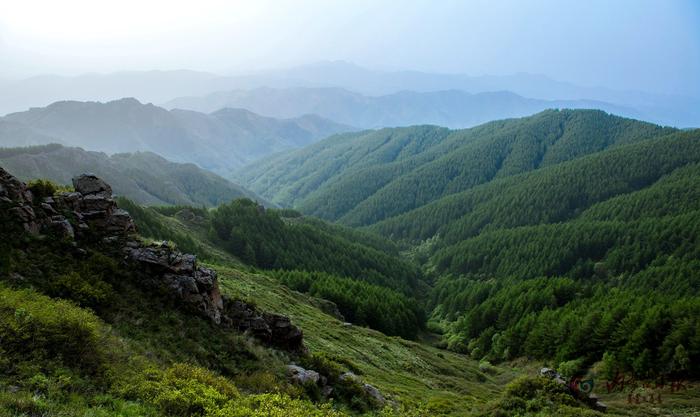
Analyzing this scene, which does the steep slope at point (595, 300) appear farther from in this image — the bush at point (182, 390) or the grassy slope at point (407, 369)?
the bush at point (182, 390)

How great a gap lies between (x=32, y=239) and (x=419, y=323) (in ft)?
360

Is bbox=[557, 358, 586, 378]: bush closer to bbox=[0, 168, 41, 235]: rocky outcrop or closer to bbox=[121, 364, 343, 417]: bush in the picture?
bbox=[121, 364, 343, 417]: bush

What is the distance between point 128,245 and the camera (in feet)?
94.1

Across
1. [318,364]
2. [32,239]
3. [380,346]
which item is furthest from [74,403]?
[380,346]

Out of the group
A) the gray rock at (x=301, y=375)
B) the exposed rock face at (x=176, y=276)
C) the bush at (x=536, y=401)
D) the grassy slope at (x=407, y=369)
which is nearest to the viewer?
the gray rock at (x=301, y=375)

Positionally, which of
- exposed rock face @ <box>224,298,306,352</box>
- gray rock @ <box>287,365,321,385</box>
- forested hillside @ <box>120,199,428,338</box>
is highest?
exposed rock face @ <box>224,298,306,352</box>

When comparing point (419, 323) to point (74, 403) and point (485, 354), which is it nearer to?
point (485, 354)

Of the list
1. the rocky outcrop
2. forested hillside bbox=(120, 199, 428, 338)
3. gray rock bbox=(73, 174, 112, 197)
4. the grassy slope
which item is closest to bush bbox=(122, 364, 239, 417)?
A: the grassy slope

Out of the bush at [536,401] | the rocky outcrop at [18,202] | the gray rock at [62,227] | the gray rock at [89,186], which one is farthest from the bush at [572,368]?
the rocky outcrop at [18,202]

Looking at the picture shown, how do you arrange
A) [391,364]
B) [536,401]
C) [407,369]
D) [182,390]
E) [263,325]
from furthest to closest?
[407,369]
[391,364]
[536,401]
[263,325]
[182,390]

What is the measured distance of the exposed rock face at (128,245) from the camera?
1013 inches

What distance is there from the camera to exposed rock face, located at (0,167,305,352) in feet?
84.4

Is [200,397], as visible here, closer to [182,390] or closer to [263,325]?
[182,390]

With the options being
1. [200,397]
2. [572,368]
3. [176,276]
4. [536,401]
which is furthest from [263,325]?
[572,368]
